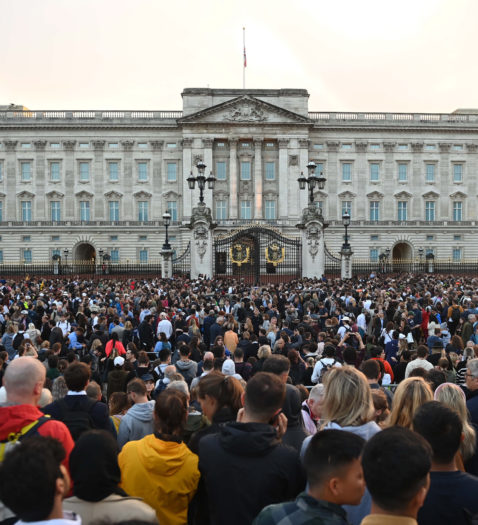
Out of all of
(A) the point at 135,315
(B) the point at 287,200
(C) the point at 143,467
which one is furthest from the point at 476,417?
(B) the point at 287,200

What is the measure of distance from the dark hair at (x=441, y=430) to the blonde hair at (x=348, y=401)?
2.65 feet

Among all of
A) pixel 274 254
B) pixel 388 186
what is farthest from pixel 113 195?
pixel 388 186

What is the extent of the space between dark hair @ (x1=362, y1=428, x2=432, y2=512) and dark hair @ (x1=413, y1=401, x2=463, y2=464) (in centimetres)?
73

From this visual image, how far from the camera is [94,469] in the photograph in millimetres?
3713

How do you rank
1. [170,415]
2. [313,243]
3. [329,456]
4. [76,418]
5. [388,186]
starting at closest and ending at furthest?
[329,456] < [170,415] < [76,418] < [313,243] < [388,186]

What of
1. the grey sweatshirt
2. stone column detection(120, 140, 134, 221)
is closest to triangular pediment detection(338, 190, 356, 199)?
stone column detection(120, 140, 134, 221)

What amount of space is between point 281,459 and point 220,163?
2421 inches

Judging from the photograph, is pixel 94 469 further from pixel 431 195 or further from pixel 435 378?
pixel 431 195

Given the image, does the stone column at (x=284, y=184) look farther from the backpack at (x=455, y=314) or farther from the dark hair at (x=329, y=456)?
the dark hair at (x=329, y=456)

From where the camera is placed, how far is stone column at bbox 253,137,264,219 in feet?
207

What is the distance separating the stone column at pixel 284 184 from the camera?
2475 inches

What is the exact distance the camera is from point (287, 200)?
62938mm

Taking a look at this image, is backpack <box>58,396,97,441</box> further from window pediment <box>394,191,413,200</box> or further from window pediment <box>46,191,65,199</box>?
window pediment <box>394,191,413,200</box>

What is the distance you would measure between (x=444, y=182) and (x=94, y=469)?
69600mm
